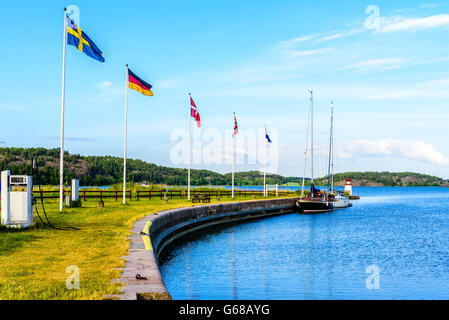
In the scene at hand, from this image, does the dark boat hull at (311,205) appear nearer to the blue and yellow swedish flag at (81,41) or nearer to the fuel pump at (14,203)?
the blue and yellow swedish flag at (81,41)

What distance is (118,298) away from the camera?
7961 millimetres

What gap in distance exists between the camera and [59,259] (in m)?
12.2

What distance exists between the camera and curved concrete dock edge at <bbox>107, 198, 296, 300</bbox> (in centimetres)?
891

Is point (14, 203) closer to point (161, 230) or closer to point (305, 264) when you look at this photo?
point (161, 230)

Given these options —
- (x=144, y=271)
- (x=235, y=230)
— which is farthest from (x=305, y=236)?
(x=144, y=271)

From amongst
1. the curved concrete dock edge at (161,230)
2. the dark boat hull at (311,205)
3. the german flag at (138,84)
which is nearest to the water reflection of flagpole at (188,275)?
the curved concrete dock edge at (161,230)

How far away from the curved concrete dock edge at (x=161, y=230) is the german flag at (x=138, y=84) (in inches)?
366

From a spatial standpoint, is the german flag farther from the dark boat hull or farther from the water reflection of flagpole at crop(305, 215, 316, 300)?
the dark boat hull

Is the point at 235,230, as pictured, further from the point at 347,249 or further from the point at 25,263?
the point at 25,263

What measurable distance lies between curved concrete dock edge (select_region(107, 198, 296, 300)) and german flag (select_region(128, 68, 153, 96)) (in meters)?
9.30

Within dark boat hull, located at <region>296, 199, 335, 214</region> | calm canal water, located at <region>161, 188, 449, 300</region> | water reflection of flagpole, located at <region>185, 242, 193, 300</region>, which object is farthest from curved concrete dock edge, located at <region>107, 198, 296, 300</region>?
dark boat hull, located at <region>296, 199, 335, 214</region>
